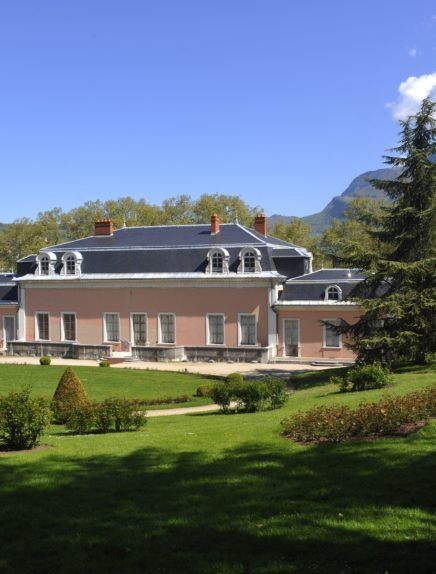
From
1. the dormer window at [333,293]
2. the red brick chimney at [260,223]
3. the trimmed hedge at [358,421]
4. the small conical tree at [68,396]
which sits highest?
the red brick chimney at [260,223]

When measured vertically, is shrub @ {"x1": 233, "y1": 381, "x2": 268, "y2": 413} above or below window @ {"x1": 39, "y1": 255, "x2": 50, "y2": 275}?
below

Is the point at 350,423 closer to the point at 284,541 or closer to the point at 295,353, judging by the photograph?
the point at 284,541

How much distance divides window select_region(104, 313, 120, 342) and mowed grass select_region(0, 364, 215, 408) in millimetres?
6671

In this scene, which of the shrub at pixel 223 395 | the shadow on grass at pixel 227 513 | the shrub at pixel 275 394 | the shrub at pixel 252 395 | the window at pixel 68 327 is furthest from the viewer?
the window at pixel 68 327

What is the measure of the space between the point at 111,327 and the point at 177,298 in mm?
4930

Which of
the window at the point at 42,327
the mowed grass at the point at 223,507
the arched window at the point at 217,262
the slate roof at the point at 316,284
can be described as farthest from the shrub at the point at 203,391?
Result: the window at the point at 42,327

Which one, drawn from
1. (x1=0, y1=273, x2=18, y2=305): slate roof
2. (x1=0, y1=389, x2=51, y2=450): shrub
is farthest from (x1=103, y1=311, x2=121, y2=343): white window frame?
(x1=0, y1=389, x2=51, y2=450): shrub

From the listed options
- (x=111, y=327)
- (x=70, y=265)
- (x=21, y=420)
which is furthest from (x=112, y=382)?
(x=21, y=420)

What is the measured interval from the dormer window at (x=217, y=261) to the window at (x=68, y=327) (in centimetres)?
991

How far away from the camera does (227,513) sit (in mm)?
7328

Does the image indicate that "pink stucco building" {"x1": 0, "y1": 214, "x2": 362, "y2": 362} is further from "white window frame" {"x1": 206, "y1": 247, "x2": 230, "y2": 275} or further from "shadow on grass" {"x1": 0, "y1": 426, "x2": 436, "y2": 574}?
"shadow on grass" {"x1": 0, "y1": 426, "x2": 436, "y2": 574}

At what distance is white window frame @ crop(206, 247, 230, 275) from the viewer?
3644 cm

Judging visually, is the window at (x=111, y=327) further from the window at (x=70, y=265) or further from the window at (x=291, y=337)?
the window at (x=291, y=337)

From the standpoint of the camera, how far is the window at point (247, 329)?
119 ft
